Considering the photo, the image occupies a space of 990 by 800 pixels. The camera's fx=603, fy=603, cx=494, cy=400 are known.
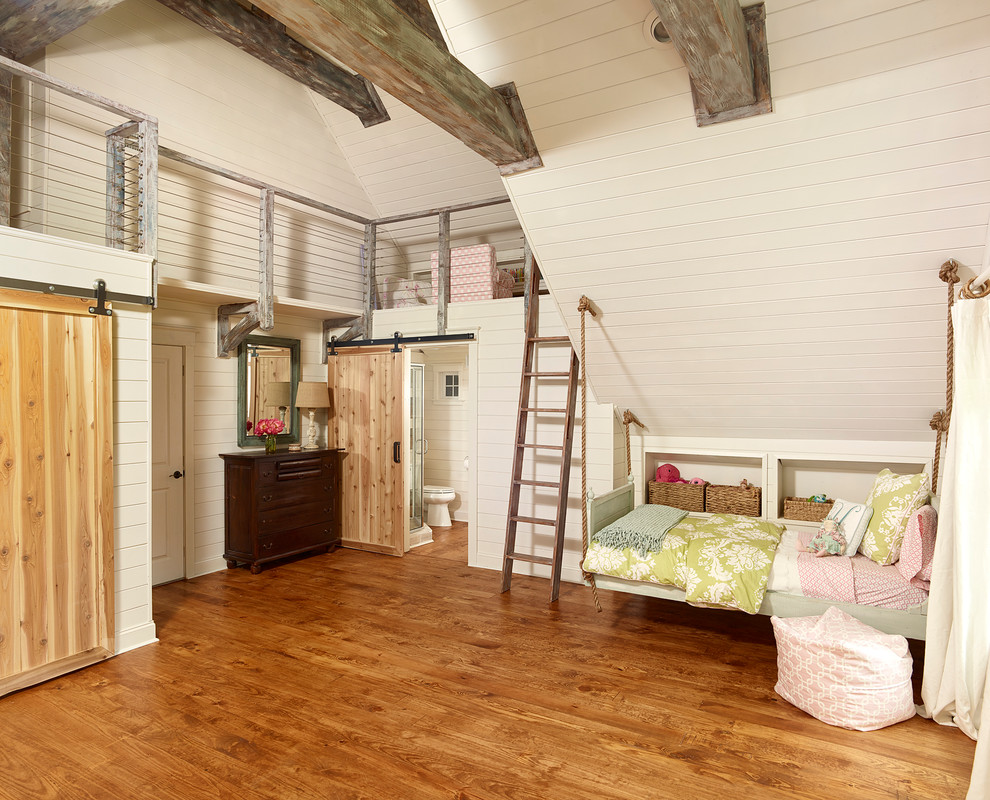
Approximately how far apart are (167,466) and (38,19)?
2.88 metres

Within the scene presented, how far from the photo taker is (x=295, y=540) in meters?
5.05

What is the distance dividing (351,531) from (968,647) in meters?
4.51

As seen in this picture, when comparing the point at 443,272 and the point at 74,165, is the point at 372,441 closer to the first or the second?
the point at 443,272

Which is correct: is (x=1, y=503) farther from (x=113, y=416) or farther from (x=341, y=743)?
(x=341, y=743)

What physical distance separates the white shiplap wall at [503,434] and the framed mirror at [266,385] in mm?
1581

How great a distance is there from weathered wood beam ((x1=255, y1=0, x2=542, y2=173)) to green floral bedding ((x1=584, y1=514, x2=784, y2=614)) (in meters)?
2.26

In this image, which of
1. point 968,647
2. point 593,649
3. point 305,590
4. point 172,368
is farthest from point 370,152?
point 968,647

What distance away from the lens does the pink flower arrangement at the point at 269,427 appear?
5.00 metres

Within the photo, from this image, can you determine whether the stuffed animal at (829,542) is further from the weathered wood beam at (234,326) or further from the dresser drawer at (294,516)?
the weathered wood beam at (234,326)

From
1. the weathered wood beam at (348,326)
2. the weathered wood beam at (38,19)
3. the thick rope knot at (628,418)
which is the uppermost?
the weathered wood beam at (38,19)

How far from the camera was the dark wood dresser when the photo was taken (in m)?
4.75

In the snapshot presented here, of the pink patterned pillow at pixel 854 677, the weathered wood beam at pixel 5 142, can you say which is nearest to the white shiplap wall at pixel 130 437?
the weathered wood beam at pixel 5 142

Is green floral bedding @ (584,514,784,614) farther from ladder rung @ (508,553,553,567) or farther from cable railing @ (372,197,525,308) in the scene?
cable railing @ (372,197,525,308)

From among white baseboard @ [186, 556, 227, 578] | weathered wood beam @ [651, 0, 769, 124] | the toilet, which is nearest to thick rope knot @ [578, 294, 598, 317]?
weathered wood beam @ [651, 0, 769, 124]
